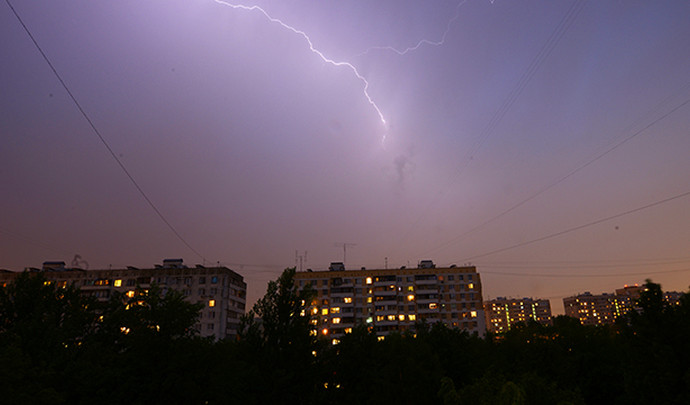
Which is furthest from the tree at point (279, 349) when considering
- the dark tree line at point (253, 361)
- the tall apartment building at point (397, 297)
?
the tall apartment building at point (397, 297)

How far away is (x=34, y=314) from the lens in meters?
29.9

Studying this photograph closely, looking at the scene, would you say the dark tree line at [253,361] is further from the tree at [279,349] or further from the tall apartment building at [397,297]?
the tall apartment building at [397,297]

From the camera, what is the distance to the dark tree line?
18977 millimetres

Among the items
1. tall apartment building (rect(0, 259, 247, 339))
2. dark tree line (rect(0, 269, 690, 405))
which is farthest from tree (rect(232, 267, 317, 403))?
tall apartment building (rect(0, 259, 247, 339))

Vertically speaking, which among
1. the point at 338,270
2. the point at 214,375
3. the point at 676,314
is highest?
the point at 338,270

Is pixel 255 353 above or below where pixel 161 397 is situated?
above

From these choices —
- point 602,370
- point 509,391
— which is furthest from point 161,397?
point 602,370

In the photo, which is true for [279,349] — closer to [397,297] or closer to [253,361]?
[253,361]

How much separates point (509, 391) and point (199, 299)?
85.2 m

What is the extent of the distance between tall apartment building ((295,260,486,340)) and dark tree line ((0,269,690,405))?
2580 inches

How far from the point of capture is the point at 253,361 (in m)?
26.6

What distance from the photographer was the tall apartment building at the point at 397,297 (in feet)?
346

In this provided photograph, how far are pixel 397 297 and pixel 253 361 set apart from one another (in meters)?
85.7

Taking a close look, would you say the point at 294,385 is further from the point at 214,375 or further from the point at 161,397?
the point at 161,397
